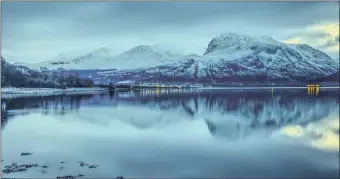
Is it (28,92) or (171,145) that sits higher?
(28,92)

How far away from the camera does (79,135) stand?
29.6 metres

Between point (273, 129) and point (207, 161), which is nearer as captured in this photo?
point (207, 161)

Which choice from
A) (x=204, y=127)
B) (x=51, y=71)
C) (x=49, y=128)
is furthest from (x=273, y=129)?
(x=51, y=71)

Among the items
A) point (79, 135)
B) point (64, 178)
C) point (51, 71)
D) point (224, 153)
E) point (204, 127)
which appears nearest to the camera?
point (64, 178)

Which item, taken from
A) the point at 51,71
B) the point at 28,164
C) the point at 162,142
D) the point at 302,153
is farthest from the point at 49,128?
the point at 51,71

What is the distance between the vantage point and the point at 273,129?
107 feet

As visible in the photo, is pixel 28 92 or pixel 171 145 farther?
pixel 28 92

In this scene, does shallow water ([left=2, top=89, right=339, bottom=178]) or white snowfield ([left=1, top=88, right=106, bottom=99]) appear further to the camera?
white snowfield ([left=1, top=88, right=106, bottom=99])

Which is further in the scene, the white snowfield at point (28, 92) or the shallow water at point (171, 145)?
the white snowfield at point (28, 92)

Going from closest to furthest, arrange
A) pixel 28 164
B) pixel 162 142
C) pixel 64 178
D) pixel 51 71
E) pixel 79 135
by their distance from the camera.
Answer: pixel 64 178 → pixel 28 164 → pixel 162 142 → pixel 79 135 → pixel 51 71

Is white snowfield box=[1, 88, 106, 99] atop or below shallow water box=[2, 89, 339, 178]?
atop

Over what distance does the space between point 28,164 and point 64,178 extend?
3.25 metres

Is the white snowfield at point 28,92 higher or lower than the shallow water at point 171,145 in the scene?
higher

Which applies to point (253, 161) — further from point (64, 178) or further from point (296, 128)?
point (296, 128)
